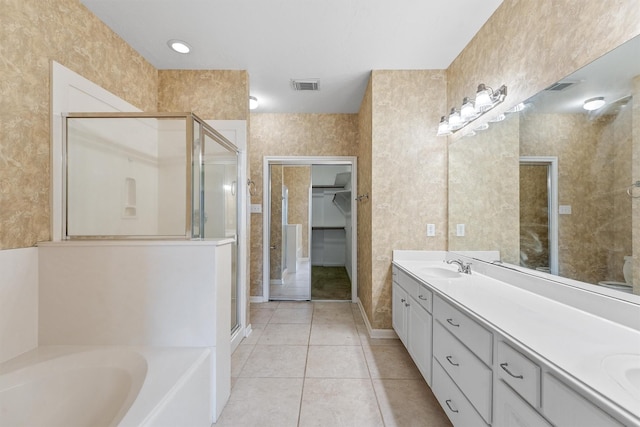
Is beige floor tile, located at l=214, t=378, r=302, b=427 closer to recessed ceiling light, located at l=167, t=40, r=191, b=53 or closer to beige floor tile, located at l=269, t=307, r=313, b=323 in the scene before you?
beige floor tile, located at l=269, t=307, r=313, b=323

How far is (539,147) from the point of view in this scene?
5.03 feet

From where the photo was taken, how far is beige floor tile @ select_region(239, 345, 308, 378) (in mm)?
2033

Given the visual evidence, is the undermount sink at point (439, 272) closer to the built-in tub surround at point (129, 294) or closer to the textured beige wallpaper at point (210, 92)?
the built-in tub surround at point (129, 294)

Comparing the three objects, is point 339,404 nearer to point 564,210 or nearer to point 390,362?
point 390,362

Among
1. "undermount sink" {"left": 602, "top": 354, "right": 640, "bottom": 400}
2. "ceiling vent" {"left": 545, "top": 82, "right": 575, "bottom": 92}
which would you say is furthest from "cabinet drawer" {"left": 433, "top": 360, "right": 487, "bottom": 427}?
"ceiling vent" {"left": 545, "top": 82, "right": 575, "bottom": 92}

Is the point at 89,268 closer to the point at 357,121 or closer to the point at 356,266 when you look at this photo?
the point at 356,266

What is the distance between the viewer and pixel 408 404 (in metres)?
1.71

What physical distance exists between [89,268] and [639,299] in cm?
263

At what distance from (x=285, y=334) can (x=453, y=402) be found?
5.61ft

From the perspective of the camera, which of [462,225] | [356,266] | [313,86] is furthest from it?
[356,266]

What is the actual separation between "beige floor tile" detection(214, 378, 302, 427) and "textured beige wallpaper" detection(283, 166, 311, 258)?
104 inches

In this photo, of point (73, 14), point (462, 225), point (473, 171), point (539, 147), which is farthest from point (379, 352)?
point (73, 14)

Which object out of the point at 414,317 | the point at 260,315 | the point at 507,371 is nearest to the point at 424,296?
the point at 414,317

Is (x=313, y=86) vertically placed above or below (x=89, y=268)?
above
